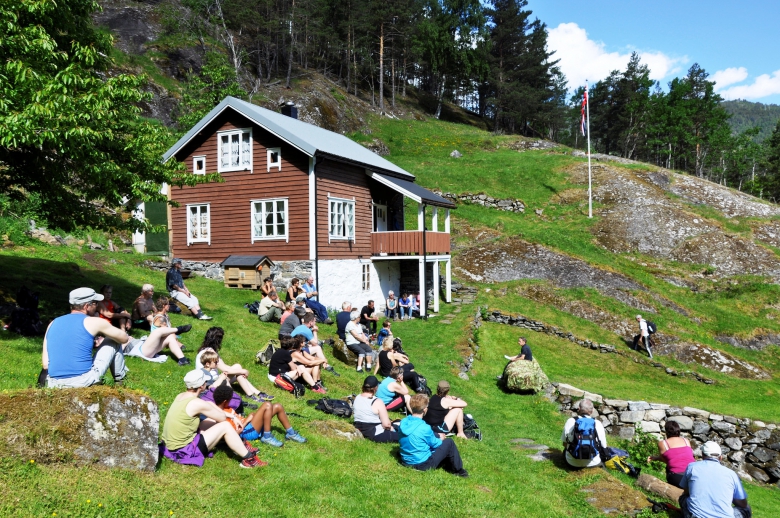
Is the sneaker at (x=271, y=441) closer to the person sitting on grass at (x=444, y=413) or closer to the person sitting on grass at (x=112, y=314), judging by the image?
the person sitting on grass at (x=444, y=413)

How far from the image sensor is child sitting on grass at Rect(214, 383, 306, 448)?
7262 millimetres

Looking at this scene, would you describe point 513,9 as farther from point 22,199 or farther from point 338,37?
point 22,199

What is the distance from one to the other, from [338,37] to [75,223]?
64.0 m

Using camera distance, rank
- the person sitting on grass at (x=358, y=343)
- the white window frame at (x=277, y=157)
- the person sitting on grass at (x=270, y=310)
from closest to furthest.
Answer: the person sitting on grass at (x=358, y=343)
the person sitting on grass at (x=270, y=310)
the white window frame at (x=277, y=157)

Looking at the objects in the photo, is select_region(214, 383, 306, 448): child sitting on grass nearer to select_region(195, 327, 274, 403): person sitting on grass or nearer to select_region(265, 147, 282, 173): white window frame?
select_region(195, 327, 274, 403): person sitting on grass

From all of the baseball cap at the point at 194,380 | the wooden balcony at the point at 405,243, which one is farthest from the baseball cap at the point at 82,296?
the wooden balcony at the point at 405,243

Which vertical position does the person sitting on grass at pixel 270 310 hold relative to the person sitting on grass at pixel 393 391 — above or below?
above

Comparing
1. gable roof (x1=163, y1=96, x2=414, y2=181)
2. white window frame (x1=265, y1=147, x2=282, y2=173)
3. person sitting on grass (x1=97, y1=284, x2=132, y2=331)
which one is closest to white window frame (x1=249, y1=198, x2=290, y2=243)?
white window frame (x1=265, y1=147, x2=282, y2=173)

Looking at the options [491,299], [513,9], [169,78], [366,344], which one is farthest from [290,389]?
[513,9]

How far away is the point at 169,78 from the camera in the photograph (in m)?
45.5

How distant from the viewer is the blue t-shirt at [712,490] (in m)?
6.78

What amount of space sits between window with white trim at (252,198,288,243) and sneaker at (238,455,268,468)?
15.0m

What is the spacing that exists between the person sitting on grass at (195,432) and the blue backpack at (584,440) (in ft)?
17.7

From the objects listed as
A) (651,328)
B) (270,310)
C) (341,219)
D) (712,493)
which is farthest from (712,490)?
(341,219)
